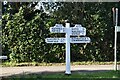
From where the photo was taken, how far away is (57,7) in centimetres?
1916

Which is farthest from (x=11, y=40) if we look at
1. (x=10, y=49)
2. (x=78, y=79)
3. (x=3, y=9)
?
(x=78, y=79)

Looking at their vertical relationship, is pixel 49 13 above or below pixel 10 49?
above

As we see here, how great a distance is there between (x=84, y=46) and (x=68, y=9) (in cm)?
229

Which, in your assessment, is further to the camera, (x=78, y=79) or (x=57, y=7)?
(x=57, y=7)

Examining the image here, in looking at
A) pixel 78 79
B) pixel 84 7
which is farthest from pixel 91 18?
pixel 78 79

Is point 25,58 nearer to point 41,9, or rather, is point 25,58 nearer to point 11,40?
point 11,40

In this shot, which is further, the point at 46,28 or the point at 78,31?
the point at 46,28

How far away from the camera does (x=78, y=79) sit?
1079 centimetres

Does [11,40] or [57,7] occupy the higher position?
[57,7]

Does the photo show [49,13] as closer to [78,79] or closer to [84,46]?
[84,46]

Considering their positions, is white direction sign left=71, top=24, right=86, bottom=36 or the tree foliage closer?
white direction sign left=71, top=24, right=86, bottom=36

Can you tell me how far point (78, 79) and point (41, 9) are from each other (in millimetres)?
9141

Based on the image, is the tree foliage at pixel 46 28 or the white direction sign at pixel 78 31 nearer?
the white direction sign at pixel 78 31

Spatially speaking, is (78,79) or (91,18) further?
(91,18)
